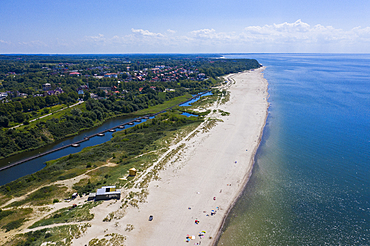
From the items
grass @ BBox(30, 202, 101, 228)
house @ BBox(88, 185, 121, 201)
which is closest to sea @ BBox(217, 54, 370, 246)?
house @ BBox(88, 185, 121, 201)

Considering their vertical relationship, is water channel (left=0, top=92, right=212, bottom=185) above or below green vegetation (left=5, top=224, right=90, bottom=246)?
below

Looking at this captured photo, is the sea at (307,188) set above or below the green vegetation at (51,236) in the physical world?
below

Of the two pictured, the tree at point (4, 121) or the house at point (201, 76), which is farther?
the house at point (201, 76)

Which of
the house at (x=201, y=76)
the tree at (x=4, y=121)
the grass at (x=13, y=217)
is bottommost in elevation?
the grass at (x=13, y=217)

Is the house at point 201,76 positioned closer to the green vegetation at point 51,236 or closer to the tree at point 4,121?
the tree at point 4,121

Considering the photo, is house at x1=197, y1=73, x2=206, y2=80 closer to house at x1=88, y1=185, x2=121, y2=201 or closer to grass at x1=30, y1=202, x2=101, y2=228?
house at x1=88, y1=185, x2=121, y2=201

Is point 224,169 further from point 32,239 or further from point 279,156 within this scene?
point 32,239

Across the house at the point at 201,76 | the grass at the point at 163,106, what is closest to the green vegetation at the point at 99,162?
the grass at the point at 163,106

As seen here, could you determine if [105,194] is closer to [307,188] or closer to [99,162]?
[99,162]
